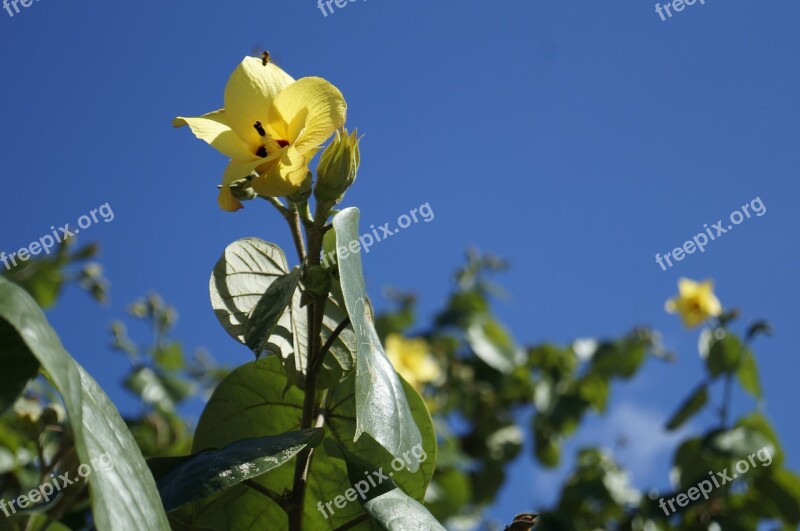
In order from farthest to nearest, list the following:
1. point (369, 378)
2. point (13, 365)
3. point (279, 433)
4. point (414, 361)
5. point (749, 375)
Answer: point (414, 361), point (749, 375), point (279, 433), point (369, 378), point (13, 365)

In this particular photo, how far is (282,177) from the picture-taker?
76 cm

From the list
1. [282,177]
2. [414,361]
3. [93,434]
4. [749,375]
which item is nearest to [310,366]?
[282,177]

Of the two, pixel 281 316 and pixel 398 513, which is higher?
pixel 281 316

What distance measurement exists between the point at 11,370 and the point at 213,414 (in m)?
0.40

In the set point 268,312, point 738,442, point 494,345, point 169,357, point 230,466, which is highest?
point 169,357

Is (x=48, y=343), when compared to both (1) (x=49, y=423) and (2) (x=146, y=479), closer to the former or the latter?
(2) (x=146, y=479)

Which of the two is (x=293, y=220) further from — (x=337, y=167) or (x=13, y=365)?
(x=13, y=365)

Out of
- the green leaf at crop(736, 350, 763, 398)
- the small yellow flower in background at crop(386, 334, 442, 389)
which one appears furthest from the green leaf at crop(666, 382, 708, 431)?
the small yellow flower in background at crop(386, 334, 442, 389)

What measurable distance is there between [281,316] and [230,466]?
0.17 m

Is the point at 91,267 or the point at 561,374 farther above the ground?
the point at 91,267

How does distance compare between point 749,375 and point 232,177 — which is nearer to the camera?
point 232,177

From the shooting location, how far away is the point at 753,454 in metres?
2.10

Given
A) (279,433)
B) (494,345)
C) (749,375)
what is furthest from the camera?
(494,345)

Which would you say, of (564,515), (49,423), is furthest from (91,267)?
(564,515)
